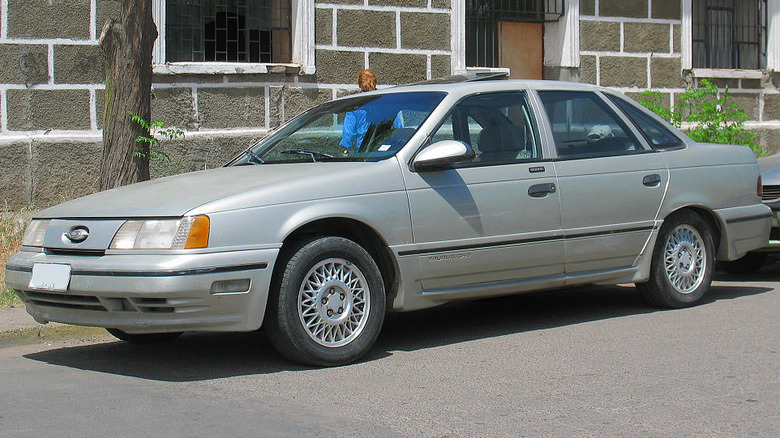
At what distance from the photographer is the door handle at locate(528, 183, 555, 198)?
6.80 metres

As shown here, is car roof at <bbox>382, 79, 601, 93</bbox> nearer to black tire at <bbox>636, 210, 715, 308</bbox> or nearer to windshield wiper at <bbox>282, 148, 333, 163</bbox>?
windshield wiper at <bbox>282, 148, 333, 163</bbox>

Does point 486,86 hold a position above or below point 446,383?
above

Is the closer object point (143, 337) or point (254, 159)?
point (143, 337)

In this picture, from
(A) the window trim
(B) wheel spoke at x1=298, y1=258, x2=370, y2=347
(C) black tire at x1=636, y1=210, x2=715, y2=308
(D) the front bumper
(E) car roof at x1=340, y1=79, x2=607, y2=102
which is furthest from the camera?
(A) the window trim

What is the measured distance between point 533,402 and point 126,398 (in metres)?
1.96

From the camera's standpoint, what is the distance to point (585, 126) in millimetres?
7336

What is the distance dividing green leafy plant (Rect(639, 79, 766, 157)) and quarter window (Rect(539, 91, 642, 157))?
25.2 ft

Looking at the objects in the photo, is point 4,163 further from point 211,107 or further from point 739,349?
point 739,349

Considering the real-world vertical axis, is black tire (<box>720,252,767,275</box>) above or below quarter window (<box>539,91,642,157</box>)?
below

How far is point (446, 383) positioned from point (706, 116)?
1099cm

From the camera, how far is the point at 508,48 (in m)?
15.0

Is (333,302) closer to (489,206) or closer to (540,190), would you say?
(489,206)

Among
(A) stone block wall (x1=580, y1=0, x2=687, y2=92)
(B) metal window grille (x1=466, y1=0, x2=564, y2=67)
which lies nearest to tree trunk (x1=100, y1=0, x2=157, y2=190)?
(B) metal window grille (x1=466, y1=0, x2=564, y2=67)

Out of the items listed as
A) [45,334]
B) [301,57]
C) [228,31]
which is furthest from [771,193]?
[228,31]
